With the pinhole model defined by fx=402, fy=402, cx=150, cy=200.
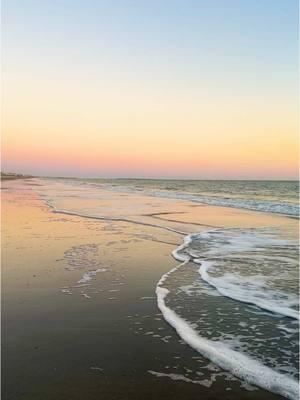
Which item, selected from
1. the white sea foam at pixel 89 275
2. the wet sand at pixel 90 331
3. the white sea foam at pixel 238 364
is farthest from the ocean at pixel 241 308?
the white sea foam at pixel 89 275

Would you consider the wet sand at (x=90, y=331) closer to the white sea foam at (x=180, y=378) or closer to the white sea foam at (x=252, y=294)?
the white sea foam at (x=180, y=378)

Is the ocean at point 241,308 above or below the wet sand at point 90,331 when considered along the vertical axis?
below

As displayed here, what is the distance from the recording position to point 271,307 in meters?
6.38

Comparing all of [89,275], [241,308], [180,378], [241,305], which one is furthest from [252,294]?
[180,378]

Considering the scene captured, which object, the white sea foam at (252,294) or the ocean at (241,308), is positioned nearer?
the ocean at (241,308)

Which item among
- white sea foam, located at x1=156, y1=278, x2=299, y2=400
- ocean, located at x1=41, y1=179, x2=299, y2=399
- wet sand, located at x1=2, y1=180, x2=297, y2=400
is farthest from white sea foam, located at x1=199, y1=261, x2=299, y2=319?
white sea foam, located at x1=156, y1=278, x2=299, y2=400

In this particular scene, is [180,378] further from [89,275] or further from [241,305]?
[89,275]

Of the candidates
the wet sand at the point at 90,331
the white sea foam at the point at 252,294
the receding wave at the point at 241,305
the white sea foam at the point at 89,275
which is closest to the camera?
the wet sand at the point at 90,331

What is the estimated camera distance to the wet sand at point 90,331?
3.81m

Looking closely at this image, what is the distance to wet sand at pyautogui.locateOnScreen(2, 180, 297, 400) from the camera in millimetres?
3811

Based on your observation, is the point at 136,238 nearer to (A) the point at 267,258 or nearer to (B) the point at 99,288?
(A) the point at 267,258

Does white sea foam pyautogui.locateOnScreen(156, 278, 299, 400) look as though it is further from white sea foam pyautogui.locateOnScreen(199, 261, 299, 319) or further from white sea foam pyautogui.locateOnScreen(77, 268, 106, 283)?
white sea foam pyautogui.locateOnScreen(77, 268, 106, 283)

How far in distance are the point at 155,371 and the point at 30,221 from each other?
13.6 m

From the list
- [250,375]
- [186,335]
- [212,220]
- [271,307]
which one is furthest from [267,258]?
[212,220]
